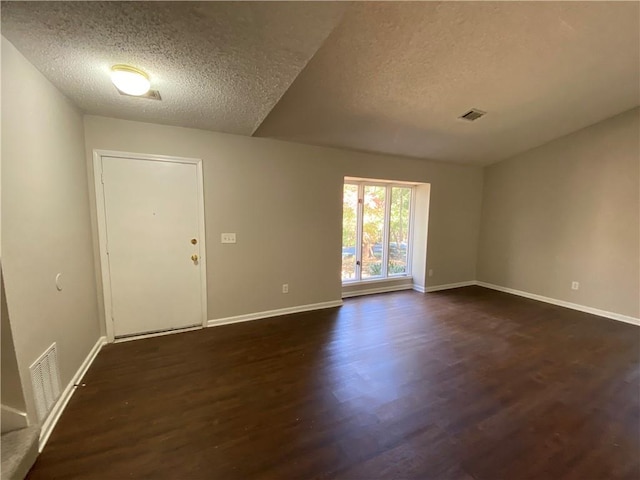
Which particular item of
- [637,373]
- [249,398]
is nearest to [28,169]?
[249,398]

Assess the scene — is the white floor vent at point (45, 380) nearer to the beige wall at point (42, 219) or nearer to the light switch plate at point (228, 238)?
the beige wall at point (42, 219)

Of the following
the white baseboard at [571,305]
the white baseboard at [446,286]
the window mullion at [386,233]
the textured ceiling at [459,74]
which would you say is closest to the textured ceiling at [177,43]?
the textured ceiling at [459,74]

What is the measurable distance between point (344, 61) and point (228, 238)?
2250 millimetres

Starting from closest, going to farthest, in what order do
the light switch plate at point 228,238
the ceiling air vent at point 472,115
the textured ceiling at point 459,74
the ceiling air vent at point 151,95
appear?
1. the textured ceiling at point 459,74
2. the ceiling air vent at point 151,95
3. the ceiling air vent at point 472,115
4. the light switch plate at point 228,238

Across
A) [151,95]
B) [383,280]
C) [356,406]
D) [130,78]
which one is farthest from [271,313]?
[130,78]

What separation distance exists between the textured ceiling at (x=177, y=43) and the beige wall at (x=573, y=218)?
4631mm

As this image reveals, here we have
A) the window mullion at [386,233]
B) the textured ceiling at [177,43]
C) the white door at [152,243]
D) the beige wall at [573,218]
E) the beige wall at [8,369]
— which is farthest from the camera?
the window mullion at [386,233]

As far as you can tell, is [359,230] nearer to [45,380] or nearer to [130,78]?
[130,78]

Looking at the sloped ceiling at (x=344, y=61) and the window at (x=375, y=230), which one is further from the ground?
the sloped ceiling at (x=344, y=61)

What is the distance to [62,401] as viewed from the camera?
192 centimetres

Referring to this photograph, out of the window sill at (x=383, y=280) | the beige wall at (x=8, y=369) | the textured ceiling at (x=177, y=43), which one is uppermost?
the textured ceiling at (x=177, y=43)

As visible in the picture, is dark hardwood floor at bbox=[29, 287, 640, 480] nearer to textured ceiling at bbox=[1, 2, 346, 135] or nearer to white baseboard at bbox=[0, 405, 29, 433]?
white baseboard at bbox=[0, 405, 29, 433]

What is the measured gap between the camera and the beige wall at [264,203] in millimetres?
2969

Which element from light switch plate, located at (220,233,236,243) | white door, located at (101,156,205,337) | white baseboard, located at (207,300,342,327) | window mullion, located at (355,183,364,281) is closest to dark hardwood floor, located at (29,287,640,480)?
white baseboard, located at (207,300,342,327)
